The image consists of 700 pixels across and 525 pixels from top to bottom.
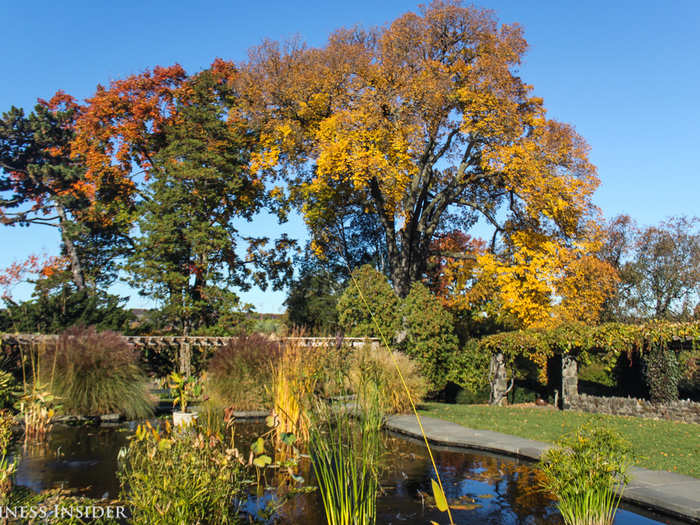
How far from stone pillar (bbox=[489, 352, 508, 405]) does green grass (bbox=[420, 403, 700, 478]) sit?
6.83 ft

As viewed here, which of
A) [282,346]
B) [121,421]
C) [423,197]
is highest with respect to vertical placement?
[423,197]

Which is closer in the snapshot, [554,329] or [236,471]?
[236,471]

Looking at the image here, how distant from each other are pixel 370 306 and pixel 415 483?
9961 millimetres

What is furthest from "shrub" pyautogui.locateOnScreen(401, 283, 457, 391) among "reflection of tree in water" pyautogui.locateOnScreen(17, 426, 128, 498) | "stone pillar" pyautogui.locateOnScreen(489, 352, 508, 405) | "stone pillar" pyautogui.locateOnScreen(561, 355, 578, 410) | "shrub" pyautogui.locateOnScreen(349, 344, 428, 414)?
"reflection of tree in water" pyautogui.locateOnScreen(17, 426, 128, 498)

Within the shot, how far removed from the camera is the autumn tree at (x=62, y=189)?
768 inches

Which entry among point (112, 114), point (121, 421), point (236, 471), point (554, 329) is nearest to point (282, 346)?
point (121, 421)

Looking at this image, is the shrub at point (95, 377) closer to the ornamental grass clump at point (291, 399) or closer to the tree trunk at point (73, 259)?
the ornamental grass clump at point (291, 399)

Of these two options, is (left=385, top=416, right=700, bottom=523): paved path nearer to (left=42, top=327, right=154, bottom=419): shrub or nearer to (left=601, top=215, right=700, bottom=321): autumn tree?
(left=42, top=327, right=154, bottom=419): shrub

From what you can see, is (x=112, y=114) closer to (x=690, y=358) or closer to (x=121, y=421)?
(x=121, y=421)

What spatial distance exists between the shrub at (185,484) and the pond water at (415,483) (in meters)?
0.65

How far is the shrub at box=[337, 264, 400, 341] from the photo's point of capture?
46.1 feet

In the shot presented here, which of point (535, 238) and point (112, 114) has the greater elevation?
point (112, 114)

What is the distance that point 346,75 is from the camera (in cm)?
1636

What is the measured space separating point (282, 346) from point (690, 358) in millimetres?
10112
